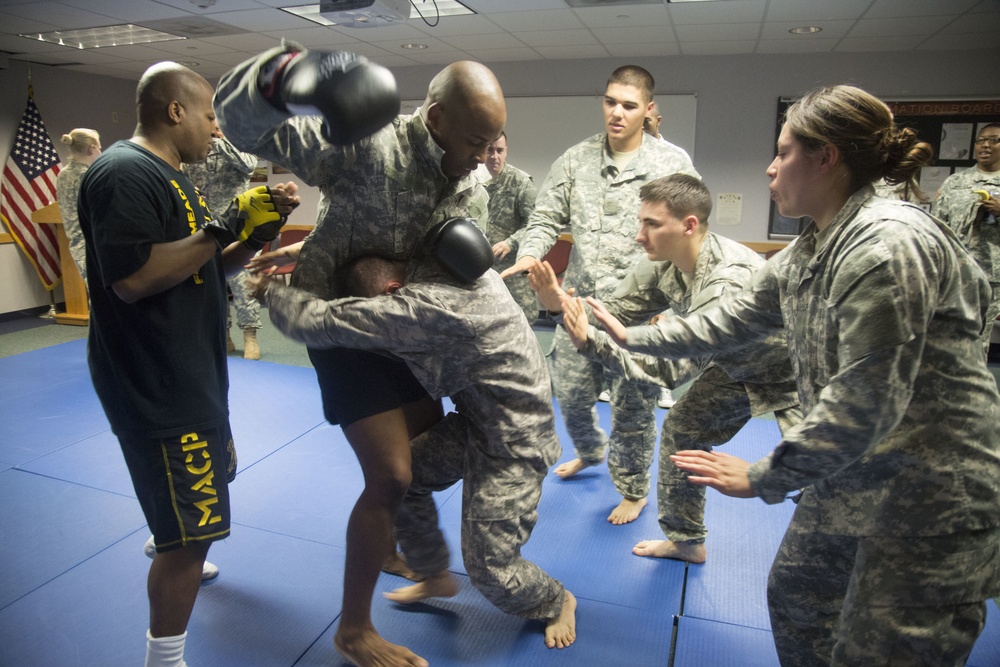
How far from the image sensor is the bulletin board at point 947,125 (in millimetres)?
6926

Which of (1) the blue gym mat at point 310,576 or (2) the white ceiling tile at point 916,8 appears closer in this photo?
(1) the blue gym mat at point 310,576

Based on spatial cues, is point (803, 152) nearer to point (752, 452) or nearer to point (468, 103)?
point (468, 103)

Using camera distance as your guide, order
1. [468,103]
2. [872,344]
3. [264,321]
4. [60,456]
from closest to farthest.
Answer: [872,344], [468,103], [60,456], [264,321]

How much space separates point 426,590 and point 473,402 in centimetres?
81

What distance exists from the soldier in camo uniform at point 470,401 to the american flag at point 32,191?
7700mm

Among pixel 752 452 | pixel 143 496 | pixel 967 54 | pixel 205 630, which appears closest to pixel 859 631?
pixel 143 496

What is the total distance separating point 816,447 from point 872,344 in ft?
0.73

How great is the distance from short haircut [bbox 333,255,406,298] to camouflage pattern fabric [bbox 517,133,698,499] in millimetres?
1274

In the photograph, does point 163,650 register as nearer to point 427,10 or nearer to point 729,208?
point 427,10

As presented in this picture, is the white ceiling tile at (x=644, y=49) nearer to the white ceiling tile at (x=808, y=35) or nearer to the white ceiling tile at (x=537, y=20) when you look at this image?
the white ceiling tile at (x=808, y=35)

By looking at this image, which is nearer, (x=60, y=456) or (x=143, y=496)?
(x=143, y=496)

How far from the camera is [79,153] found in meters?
4.92

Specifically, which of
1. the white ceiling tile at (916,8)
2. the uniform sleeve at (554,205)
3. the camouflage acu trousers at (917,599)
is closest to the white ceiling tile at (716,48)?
the white ceiling tile at (916,8)

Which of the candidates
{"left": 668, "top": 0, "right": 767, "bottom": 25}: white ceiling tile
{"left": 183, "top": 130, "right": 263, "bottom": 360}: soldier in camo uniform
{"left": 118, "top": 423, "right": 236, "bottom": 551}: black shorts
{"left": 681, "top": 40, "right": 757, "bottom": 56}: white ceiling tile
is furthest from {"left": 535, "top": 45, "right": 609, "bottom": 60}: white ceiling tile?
{"left": 118, "top": 423, "right": 236, "bottom": 551}: black shorts
